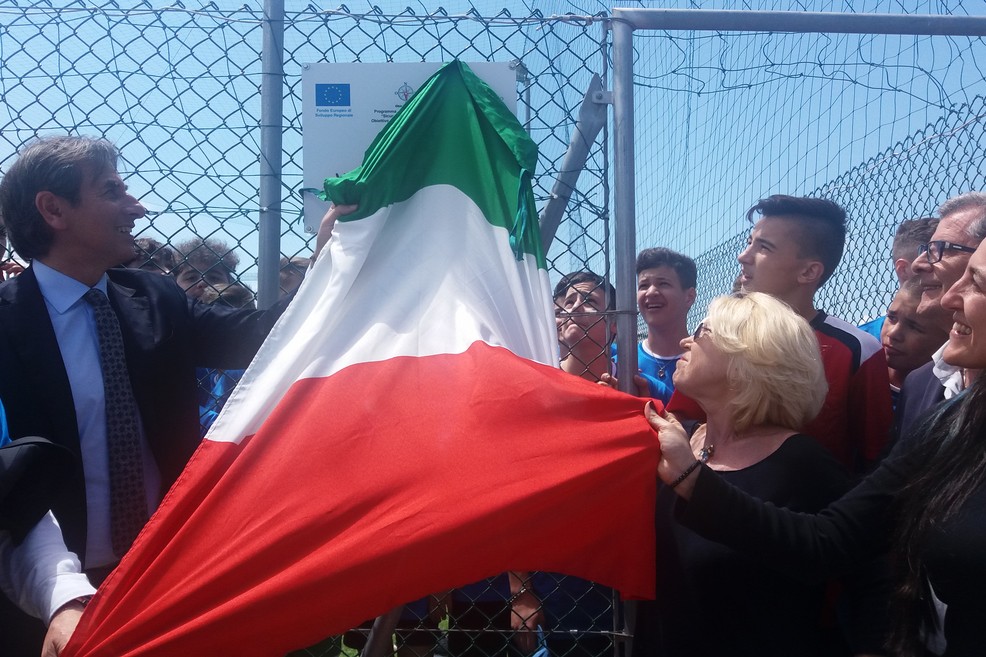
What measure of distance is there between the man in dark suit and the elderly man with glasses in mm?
1950

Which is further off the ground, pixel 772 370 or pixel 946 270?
pixel 946 270

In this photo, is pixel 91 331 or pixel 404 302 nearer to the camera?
pixel 404 302

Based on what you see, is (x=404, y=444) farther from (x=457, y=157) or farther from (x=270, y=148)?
(x=270, y=148)

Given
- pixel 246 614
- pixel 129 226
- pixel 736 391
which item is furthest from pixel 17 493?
pixel 736 391

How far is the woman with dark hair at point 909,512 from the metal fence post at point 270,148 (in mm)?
1255

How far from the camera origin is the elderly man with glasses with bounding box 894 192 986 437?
2584 millimetres

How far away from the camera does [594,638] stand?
10.5 ft

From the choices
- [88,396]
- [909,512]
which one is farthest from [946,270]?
[88,396]

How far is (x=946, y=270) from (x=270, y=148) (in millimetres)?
2103

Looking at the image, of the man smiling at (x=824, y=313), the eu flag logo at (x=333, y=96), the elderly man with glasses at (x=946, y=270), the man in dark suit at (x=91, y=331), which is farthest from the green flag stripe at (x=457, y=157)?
the elderly man with glasses at (x=946, y=270)

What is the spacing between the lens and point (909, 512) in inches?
80.9

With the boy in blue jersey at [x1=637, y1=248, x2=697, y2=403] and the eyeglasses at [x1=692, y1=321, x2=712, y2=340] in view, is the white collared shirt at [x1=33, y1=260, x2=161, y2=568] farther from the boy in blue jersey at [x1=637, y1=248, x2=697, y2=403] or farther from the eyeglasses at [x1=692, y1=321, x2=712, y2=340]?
the boy in blue jersey at [x1=637, y1=248, x2=697, y2=403]

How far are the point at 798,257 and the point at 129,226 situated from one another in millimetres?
2300

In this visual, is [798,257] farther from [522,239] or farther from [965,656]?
[965,656]
